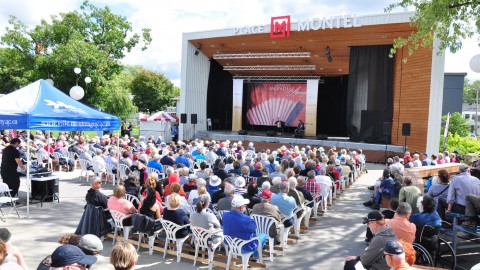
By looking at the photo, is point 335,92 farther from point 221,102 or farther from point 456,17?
point 456,17

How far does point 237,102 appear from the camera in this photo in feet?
88.2

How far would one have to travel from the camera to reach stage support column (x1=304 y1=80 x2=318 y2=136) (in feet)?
81.5

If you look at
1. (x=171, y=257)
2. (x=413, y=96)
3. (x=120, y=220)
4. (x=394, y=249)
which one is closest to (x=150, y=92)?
(x=413, y=96)

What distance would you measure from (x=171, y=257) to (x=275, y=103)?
2231 cm

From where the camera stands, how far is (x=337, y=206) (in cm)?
942

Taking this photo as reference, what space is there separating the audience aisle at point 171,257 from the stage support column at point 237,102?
57.3 feet

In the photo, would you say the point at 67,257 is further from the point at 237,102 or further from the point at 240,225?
the point at 237,102

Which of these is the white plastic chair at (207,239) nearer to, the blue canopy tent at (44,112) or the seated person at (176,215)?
the seated person at (176,215)

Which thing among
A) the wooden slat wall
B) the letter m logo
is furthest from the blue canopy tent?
the wooden slat wall

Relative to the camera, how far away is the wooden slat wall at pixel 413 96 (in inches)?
648

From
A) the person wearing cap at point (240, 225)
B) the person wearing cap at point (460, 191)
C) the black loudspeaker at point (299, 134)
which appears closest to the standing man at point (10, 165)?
the person wearing cap at point (240, 225)

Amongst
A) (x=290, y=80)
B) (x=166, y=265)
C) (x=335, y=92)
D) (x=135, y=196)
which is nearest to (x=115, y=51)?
(x=290, y=80)

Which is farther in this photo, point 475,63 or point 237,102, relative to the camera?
point 237,102

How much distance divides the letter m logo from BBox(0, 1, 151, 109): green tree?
9960 mm
